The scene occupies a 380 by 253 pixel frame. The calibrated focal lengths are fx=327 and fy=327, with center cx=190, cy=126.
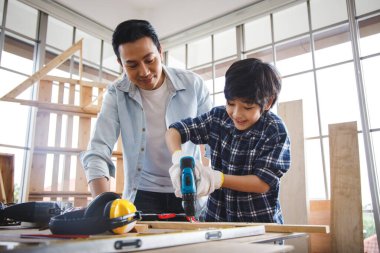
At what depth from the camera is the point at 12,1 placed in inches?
146

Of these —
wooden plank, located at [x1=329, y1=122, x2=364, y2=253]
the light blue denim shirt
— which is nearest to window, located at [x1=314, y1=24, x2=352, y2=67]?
wooden plank, located at [x1=329, y1=122, x2=364, y2=253]

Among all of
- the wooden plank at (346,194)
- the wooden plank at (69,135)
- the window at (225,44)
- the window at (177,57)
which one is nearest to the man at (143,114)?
the wooden plank at (346,194)

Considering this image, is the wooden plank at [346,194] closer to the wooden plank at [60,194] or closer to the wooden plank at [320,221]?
the wooden plank at [320,221]

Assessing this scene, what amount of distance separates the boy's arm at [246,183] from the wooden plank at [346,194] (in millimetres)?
1322

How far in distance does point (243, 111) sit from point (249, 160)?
182 millimetres

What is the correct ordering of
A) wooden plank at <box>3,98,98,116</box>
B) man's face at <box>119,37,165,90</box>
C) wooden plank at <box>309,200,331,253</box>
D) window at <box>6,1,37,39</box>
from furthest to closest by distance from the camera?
window at <box>6,1,37,39</box> < wooden plank at <box>3,98,98,116</box> < wooden plank at <box>309,200,331,253</box> < man's face at <box>119,37,165,90</box>

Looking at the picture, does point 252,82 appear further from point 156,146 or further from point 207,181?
point 156,146

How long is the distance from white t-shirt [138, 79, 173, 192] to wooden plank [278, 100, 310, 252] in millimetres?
1274

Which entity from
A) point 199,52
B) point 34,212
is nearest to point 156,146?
point 34,212

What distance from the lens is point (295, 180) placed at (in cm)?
246

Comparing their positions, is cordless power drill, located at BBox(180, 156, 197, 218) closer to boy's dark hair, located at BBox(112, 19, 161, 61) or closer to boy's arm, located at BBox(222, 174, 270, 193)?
boy's arm, located at BBox(222, 174, 270, 193)

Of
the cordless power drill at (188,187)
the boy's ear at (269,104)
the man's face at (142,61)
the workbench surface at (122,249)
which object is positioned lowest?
the workbench surface at (122,249)

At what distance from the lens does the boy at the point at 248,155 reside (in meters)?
1.05

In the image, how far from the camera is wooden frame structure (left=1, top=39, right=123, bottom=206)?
10.6 feet
